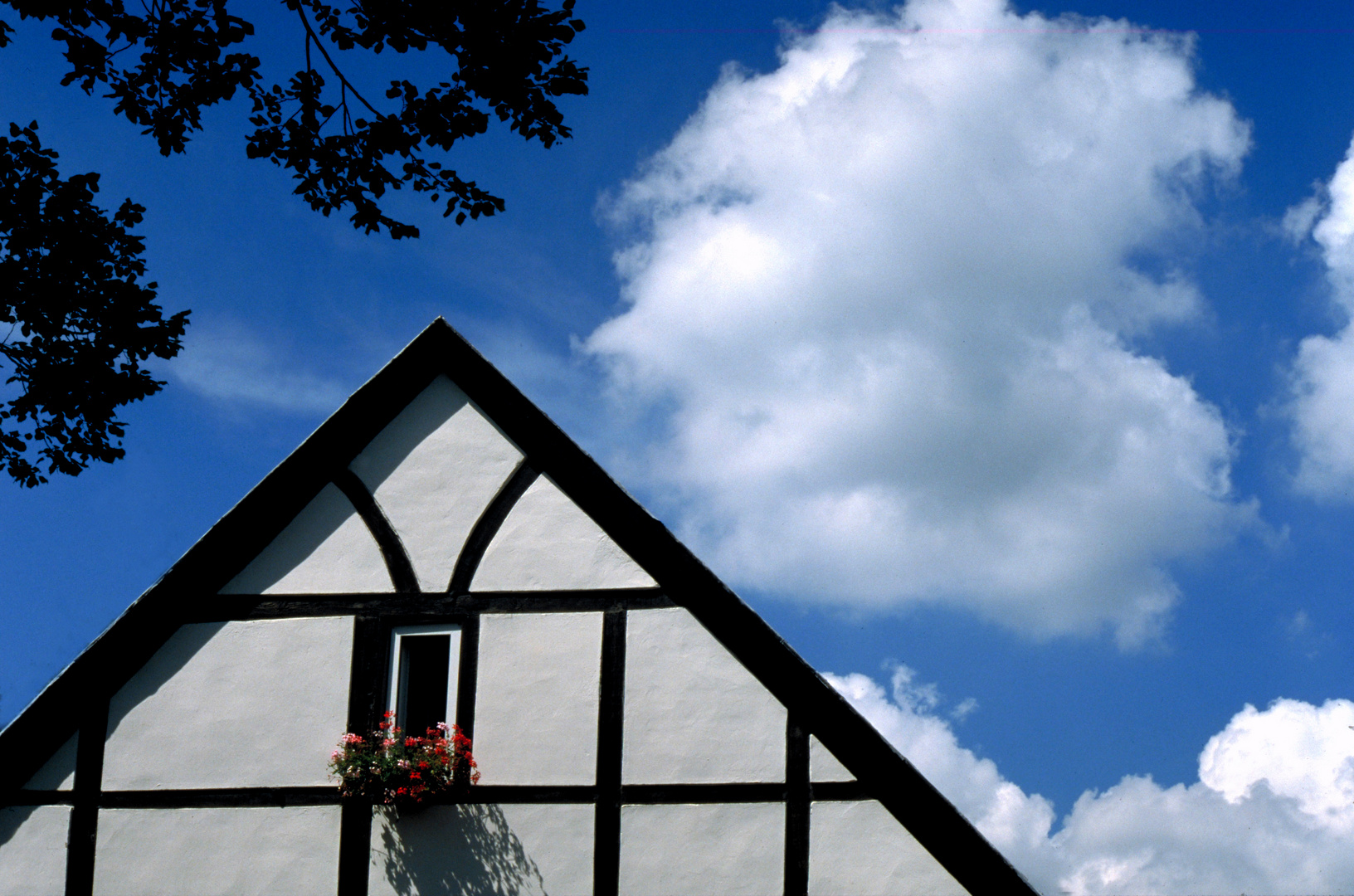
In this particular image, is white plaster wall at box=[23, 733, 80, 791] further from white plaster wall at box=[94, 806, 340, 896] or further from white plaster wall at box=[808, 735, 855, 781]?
white plaster wall at box=[808, 735, 855, 781]

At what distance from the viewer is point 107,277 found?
12.0 meters

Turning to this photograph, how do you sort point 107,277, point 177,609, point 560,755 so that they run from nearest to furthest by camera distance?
point 560,755, point 177,609, point 107,277

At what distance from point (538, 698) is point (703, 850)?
176 centimetres

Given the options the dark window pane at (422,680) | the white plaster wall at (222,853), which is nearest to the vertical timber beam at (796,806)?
the dark window pane at (422,680)

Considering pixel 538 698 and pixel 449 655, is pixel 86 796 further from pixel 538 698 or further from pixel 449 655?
pixel 538 698

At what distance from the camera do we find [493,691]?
10758 millimetres

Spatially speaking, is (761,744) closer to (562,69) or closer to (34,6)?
(562,69)

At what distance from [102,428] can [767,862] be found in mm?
7221

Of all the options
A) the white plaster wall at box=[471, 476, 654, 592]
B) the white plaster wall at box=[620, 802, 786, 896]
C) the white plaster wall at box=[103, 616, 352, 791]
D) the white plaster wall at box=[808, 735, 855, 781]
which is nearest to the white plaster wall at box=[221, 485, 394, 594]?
the white plaster wall at box=[103, 616, 352, 791]

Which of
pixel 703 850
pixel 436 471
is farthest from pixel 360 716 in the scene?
pixel 703 850

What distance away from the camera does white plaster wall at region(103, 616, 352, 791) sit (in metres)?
10.8

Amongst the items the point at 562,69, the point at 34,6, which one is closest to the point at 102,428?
the point at 34,6

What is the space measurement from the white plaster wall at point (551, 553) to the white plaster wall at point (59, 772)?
3514 mm

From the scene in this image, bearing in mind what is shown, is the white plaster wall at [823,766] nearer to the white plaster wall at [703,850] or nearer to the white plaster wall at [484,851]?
the white plaster wall at [703,850]
